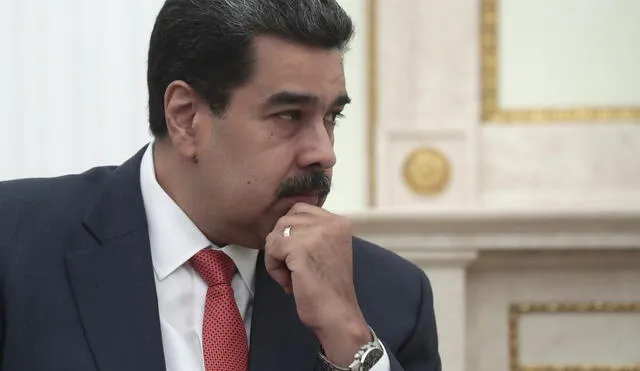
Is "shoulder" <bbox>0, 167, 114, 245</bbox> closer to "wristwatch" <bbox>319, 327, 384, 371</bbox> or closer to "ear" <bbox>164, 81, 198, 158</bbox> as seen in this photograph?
"ear" <bbox>164, 81, 198, 158</bbox>

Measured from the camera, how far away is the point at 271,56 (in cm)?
197

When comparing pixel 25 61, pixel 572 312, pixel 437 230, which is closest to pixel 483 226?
pixel 437 230

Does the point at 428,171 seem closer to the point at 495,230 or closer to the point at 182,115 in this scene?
the point at 495,230

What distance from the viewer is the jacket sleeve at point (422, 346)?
6.97ft

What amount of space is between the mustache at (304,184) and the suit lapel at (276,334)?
0.64 feet

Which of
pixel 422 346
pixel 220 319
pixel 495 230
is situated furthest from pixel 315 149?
pixel 495 230

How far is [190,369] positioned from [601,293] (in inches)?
101

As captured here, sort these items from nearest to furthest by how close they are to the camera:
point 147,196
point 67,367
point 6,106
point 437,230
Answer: point 67,367 → point 147,196 → point 6,106 → point 437,230

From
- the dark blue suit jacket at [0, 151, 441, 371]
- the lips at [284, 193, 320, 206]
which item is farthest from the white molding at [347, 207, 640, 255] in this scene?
the lips at [284, 193, 320, 206]

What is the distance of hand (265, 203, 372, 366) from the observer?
1.95 m

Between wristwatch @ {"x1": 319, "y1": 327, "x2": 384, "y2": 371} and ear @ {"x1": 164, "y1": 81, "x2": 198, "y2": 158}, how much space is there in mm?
387

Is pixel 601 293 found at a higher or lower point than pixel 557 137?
lower

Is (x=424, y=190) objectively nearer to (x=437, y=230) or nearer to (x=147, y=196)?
(x=437, y=230)

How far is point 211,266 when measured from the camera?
205 centimetres
